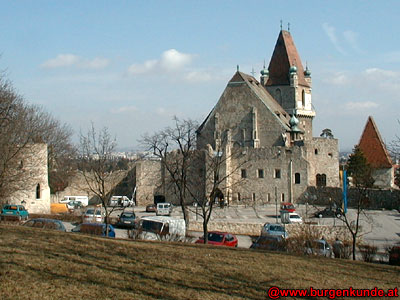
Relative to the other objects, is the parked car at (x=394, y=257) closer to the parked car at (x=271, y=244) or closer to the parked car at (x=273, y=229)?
the parked car at (x=271, y=244)

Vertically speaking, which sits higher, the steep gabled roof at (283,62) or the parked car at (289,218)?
the steep gabled roof at (283,62)

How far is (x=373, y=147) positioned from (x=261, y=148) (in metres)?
17.8

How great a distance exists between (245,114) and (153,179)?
39.3 feet

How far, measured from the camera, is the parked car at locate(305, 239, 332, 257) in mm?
20203

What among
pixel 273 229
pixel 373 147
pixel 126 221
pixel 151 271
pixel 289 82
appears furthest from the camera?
pixel 289 82

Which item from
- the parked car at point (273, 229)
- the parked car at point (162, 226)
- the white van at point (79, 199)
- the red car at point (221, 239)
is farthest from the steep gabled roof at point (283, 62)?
the red car at point (221, 239)

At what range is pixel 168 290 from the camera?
449 inches

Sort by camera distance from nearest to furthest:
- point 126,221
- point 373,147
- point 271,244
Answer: point 271,244, point 126,221, point 373,147

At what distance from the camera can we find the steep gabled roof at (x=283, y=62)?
72.1 meters

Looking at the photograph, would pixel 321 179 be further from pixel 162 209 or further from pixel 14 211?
pixel 14 211

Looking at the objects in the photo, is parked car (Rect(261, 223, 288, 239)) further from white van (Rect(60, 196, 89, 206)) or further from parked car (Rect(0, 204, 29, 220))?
white van (Rect(60, 196, 89, 206))

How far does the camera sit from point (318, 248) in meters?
20.8

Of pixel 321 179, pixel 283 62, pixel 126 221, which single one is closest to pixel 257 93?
pixel 321 179

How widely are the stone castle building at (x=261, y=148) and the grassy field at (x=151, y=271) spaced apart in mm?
32695
